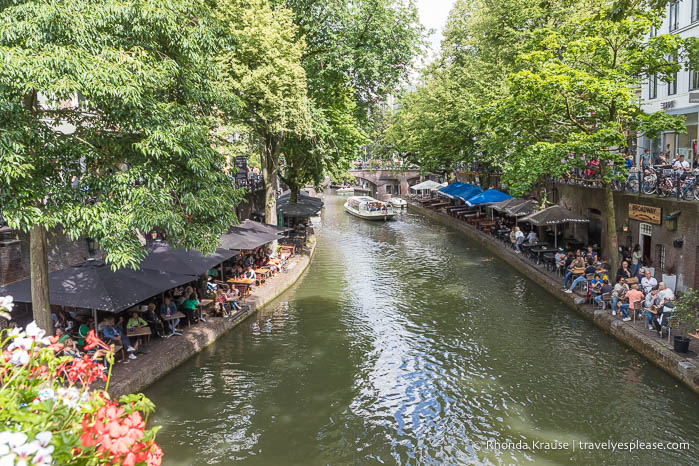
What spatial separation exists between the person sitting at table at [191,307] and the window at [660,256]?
15.8 metres

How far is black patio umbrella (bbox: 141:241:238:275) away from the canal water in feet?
7.39

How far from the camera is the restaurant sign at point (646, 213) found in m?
18.8

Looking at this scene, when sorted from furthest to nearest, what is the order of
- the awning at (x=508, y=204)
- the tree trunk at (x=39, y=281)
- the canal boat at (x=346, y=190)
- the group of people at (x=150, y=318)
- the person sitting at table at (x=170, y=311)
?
the canal boat at (x=346, y=190), the awning at (x=508, y=204), the person sitting at table at (x=170, y=311), the group of people at (x=150, y=318), the tree trunk at (x=39, y=281)

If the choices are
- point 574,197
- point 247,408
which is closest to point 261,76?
point 247,408

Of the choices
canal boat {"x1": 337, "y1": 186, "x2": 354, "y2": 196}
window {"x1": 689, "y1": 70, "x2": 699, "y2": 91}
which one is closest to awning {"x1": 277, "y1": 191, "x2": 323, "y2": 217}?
window {"x1": 689, "y1": 70, "x2": 699, "y2": 91}

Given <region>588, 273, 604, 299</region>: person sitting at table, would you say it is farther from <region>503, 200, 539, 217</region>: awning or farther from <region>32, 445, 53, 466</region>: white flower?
<region>32, 445, 53, 466</region>: white flower

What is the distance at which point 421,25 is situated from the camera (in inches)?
1073

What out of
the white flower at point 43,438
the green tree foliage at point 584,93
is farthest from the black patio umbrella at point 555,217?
the white flower at point 43,438

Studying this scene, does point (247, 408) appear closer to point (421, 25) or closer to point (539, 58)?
point (539, 58)

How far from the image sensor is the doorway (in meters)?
19.9

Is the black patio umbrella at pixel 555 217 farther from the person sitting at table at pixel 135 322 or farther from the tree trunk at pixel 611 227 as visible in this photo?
the person sitting at table at pixel 135 322

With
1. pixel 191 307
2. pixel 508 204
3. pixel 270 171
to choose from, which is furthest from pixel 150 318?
pixel 508 204

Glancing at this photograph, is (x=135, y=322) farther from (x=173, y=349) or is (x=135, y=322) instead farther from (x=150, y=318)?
(x=150, y=318)

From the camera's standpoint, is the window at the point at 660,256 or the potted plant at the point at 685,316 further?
the window at the point at 660,256
